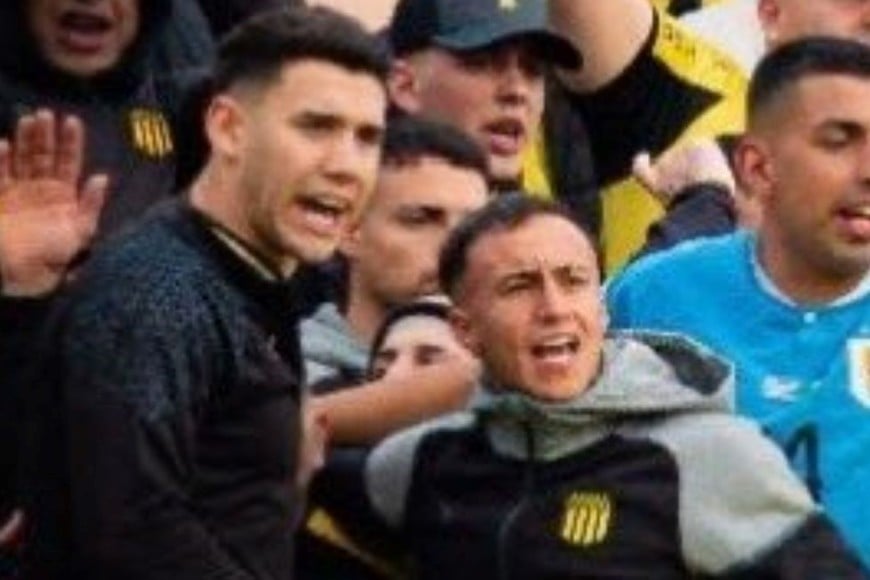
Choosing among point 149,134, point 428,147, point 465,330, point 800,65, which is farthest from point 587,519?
point 149,134

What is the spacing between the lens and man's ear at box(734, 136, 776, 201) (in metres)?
5.59

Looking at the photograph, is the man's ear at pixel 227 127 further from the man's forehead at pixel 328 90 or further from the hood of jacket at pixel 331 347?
the hood of jacket at pixel 331 347

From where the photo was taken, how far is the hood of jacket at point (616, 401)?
510 cm

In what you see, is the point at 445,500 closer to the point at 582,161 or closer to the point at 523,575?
the point at 523,575

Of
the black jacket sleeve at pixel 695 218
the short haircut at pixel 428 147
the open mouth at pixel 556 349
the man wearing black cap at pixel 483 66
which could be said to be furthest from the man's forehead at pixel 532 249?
the man wearing black cap at pixel 483 66

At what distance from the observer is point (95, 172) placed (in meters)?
6.04

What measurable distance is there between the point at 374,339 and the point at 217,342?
1.09 m

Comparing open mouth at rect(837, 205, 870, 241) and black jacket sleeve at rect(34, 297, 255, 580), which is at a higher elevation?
open mouth at rect(837, 205, 870, 241)

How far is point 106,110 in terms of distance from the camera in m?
6.15

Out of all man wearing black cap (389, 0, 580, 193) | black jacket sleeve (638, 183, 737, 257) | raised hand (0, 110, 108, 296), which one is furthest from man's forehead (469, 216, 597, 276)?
man wearing black cap (389, 0, 580, 193)

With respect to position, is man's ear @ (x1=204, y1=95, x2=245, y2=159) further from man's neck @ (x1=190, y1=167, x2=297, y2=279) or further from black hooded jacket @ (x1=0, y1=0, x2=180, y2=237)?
black hooded jacket @ (x1=0, y1=0, x2=180, y2=237)

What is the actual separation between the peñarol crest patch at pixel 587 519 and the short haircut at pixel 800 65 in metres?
0.96

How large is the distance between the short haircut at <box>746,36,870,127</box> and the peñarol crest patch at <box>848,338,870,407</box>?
511mm

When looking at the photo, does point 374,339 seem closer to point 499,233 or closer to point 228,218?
point 499,233
